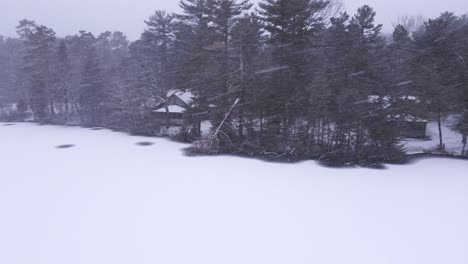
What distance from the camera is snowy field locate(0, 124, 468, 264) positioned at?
8.62 m

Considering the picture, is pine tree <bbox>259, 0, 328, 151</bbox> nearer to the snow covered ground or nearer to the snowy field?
the snowy field

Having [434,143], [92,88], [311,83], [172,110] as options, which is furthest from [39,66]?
[434,143]

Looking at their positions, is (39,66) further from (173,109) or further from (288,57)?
(288,57)

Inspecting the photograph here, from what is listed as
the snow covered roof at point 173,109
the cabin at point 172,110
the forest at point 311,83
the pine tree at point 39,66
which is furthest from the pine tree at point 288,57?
the pine tree at point 39,66

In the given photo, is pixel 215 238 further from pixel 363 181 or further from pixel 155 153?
pixel 155 153

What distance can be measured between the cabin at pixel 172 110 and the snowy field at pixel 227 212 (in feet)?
36.8

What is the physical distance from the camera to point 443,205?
470 inches

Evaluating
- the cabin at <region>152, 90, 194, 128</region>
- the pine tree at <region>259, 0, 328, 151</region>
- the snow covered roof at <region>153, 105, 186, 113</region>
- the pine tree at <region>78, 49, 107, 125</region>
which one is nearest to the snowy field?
the pine tree at <region>259, 0, 328, 151</region>

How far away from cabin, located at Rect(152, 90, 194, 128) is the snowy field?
1121 centimetres

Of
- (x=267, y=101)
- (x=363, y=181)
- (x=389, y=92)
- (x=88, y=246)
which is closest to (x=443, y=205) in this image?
(x=363, y=181)

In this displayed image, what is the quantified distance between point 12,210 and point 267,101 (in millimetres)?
15848

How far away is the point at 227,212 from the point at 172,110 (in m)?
21.4

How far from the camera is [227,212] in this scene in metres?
11.2

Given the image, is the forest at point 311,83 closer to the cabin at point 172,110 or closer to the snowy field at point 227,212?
the snowy field at point 227,212
